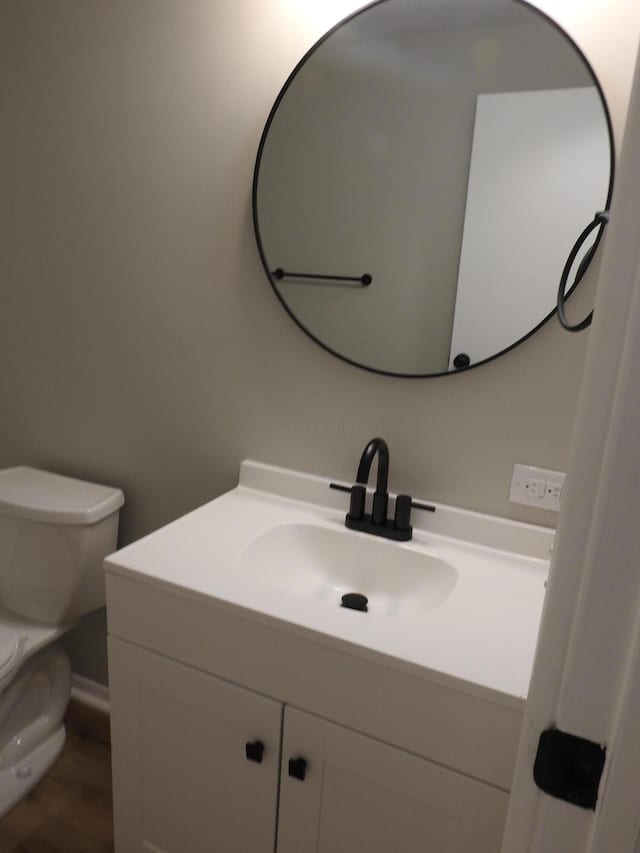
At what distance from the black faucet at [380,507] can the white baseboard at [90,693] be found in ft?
3.83

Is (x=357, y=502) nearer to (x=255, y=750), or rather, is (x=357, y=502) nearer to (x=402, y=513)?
(x=402, y=513)

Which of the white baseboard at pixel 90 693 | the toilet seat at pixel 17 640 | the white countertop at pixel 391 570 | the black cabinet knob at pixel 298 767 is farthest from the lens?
the white baseboard at pixel 90 693

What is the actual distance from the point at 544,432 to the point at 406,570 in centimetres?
42

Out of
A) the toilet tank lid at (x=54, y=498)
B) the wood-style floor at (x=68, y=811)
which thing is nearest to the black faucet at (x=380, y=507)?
the toilet tank lid at (x=54, y=498)

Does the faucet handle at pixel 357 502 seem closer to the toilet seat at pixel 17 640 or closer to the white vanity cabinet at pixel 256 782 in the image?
the white vanity cabinet at pixel 256 782

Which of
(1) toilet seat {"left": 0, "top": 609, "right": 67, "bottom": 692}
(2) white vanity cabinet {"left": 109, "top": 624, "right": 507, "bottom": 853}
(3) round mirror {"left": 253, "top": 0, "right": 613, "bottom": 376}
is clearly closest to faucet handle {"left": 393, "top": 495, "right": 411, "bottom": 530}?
(3) round mirror {"left": 253, "top": 0, "right": 613, "bottom": 376}

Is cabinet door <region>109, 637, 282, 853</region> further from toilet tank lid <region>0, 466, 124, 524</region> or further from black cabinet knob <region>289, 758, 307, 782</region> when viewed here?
toilet tank lid <region>0, 466, 124, 524</region>

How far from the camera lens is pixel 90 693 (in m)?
1.94

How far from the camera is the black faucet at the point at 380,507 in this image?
127 centimetres

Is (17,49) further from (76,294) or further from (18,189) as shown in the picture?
(76,294)

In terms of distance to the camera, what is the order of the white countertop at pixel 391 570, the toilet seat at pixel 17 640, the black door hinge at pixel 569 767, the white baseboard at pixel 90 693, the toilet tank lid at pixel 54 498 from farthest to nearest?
the white baseboard at pixel 90 693 → the toilet tank lid at pixel 54 498 → the toilet seat at pixel 17 640 → the white countertop at pixel 391 570 → the black door hinge at pixel 569 767

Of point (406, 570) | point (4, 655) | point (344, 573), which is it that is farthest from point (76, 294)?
point (406, 570)

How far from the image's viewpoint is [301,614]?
97cm

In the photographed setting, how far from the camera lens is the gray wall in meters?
1.29
